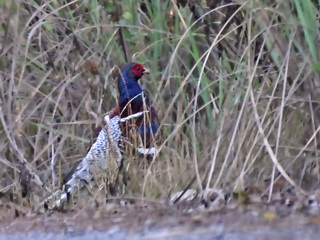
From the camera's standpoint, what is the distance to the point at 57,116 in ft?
22.2

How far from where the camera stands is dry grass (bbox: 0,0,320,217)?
4.80 metres

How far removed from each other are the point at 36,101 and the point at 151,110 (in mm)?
899

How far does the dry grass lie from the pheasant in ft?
0.39

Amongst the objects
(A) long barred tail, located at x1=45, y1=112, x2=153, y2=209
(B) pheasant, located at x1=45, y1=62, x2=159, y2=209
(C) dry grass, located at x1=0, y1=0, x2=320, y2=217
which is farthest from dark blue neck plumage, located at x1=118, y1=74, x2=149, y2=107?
(A) long barred tail, located at x1=45, y1=112, x2=153, y2=209

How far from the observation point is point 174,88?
6504mm

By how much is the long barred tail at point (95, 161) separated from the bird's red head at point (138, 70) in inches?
23.7

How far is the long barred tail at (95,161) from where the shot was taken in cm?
539

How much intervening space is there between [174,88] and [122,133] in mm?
528

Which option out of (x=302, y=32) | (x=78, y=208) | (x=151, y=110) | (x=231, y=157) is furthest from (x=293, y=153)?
(x=151, y=110)

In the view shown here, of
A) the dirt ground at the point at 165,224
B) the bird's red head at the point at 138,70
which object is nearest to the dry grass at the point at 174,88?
the bird's red head at the point at 138,70

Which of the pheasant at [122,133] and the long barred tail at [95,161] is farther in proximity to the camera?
the pheasant at [122,133]

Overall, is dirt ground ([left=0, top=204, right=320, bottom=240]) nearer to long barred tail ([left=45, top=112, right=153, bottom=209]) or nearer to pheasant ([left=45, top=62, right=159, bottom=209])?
long barred tail ([left=45, top=112, right=153, bottom=209])

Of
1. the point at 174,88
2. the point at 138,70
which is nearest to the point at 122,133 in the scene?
the point at 174,88

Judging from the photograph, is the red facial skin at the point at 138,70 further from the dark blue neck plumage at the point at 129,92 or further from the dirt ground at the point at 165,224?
the dirt ground at the point at 165,224
